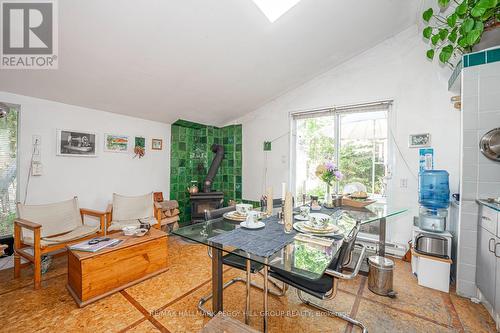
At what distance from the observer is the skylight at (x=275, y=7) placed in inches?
84.4

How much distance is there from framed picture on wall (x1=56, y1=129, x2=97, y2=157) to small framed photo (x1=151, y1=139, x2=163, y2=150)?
0.85 metres

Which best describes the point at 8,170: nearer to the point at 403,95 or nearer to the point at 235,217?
the point at 235,217

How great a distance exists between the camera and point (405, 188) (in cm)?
283

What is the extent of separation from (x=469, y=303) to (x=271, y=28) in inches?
128

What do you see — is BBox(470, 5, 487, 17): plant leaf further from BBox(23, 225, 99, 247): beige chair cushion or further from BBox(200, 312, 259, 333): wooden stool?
BBox(23, 225, 99, 247): beige chair cushion

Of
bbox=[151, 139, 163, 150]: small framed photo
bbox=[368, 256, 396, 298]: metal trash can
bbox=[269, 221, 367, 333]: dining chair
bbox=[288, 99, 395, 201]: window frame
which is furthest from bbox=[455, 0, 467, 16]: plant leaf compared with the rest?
bbox=[151, 139, 163, 150]: small framed photo

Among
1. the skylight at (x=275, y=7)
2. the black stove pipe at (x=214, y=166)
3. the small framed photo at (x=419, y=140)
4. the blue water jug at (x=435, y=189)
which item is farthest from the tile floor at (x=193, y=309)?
the skylight at (x=275, y=7)

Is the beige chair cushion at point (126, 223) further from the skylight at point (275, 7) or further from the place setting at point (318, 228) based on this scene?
the skylight at point (275, 7)

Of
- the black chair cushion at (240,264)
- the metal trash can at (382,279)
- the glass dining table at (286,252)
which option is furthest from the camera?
the metal trash can at (382,279)

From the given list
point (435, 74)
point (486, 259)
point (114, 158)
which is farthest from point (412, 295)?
point (114, 158)

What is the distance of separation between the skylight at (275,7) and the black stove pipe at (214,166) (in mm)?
2540

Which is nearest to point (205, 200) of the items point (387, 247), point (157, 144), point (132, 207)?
point (132, 207)

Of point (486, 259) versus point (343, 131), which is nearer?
point (486, 259)

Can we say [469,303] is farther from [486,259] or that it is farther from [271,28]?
[271,28]
